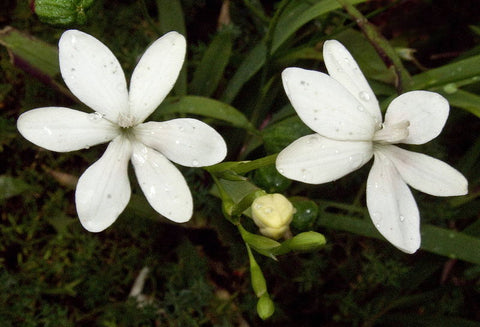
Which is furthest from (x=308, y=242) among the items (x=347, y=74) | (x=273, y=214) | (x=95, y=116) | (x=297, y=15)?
(x=297, y=15)

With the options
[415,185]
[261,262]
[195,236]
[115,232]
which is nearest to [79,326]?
[115,232]

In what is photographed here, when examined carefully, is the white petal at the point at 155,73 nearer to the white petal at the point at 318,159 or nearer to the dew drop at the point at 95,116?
the dew drop at the point at 95,116

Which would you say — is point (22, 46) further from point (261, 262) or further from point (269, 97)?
point (261, 262)

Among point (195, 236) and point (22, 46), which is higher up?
point (22, 46)

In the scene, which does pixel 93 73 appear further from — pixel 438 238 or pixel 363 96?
pixel 438 238

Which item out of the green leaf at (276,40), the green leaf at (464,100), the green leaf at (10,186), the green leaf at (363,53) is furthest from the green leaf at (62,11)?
the green leaf at (464,100)

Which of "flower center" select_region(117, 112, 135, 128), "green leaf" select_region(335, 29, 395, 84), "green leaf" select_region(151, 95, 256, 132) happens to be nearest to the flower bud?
"flower center" select_region(117, 112, 135, 128)

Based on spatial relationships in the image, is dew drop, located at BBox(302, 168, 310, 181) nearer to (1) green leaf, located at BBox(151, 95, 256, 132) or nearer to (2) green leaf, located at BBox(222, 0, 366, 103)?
(1) green leaf, located at BBox(151, 95, 256, 132)
